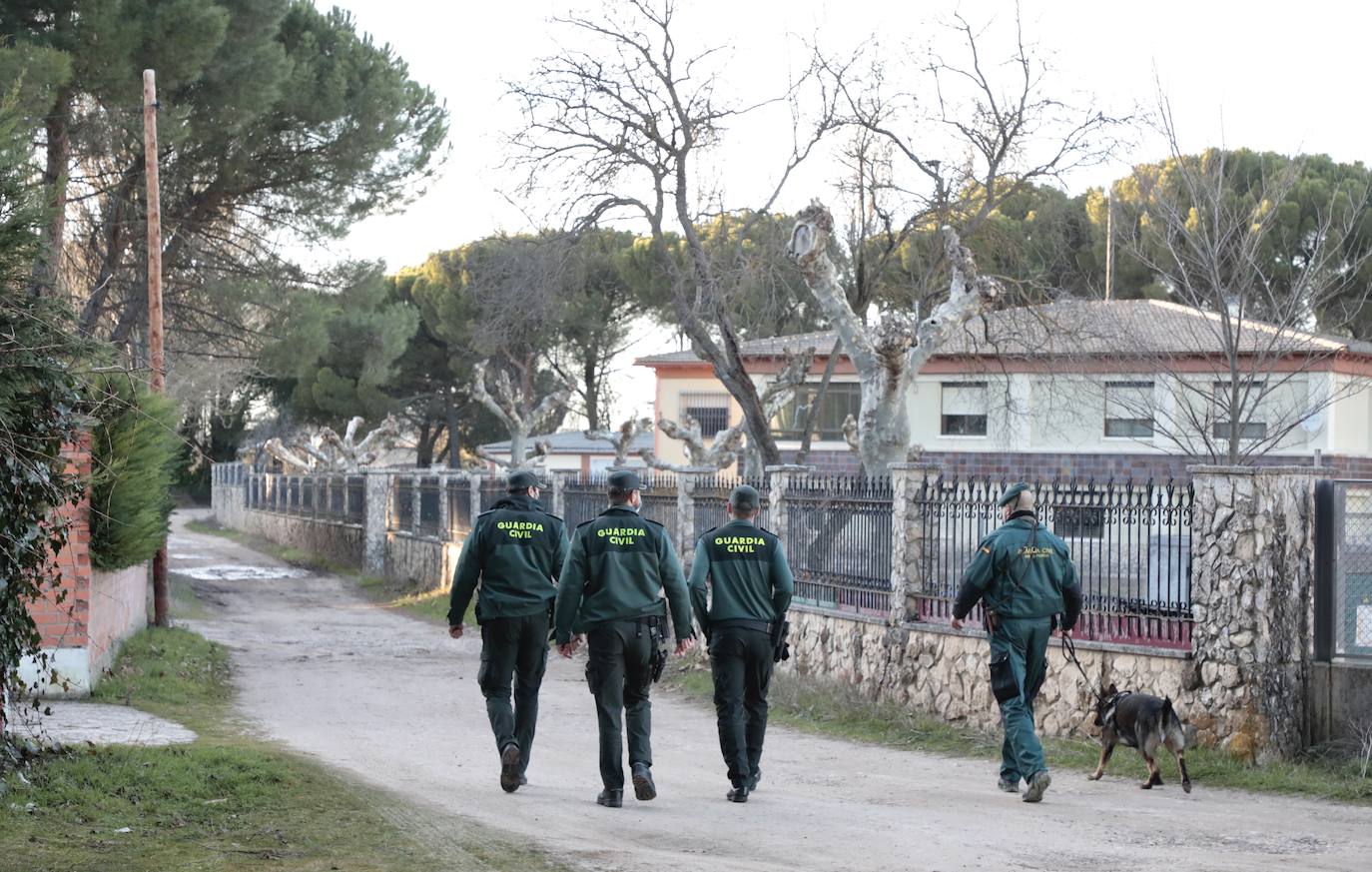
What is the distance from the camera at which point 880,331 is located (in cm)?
1831

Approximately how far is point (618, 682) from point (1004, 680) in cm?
235

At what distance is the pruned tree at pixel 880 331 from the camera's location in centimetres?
1844

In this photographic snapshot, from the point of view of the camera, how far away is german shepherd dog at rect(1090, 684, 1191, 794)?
9.33 metres

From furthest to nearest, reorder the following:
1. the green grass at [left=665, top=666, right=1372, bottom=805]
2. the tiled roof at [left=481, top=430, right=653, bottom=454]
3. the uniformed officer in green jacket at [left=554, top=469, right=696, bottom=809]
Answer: the tiled roof at [left=481, top=430, right=653, bottom=454] → the green grass at [left=665, top=666, right=1372, bottom=805] → the uniformed officer in green jacket at [left=554, top=469, right=696, bottom=809]

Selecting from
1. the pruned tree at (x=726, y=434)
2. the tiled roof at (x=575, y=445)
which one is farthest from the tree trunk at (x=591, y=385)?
the pruned tree at (x=726, y=434)

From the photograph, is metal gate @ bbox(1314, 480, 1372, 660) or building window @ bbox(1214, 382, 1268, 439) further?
building window @ bbox(1214, 382, 1268, 439)

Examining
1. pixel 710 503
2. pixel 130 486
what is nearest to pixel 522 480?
pixel 130 486

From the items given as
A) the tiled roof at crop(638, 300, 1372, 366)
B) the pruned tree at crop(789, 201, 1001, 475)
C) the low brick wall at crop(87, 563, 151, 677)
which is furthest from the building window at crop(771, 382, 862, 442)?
the low brick wall at crop(87, 563, 151, 677)

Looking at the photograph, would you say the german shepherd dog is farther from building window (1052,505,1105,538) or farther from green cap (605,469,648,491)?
green cap (605,469,648,491)

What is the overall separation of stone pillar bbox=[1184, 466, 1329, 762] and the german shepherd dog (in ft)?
1.70

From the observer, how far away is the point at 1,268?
7.79m

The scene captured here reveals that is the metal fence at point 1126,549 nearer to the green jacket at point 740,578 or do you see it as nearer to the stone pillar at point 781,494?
the green jacket at point 740,578

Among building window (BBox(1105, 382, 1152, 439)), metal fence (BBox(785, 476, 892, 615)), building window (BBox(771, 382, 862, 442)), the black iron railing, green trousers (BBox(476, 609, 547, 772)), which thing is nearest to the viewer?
green trousers (BBox(476, 609, 547, 772))

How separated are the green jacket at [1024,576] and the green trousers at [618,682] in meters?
2.02
